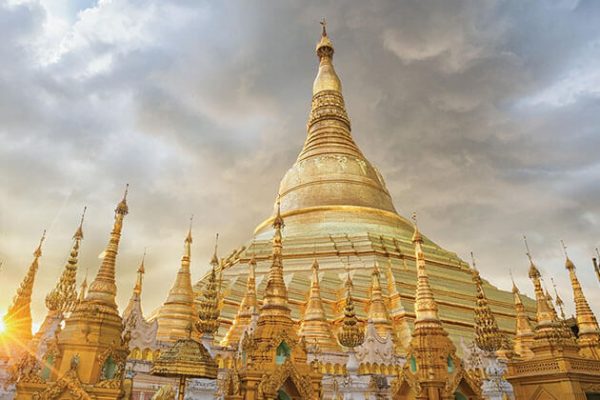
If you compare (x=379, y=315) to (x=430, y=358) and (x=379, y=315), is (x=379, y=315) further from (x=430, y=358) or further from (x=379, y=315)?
(x=430, y=358)

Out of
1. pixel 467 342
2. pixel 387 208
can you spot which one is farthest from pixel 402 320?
pixel 387 208

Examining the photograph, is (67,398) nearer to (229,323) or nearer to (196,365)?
(196,365)

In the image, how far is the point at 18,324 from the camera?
37.2ft

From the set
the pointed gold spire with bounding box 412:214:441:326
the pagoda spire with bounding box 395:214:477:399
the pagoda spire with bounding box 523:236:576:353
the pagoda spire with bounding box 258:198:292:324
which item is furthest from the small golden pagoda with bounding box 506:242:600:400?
the pagoda spire with bounding box 258:198:292:324

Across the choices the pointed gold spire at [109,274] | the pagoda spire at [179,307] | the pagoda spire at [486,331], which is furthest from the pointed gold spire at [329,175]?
the pointed gold spire at [109,274]

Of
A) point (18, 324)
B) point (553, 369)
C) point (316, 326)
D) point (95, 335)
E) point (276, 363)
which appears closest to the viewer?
point (553, 369)

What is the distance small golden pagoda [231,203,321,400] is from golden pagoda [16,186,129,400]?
6.92 feet

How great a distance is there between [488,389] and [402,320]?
17.3 feet

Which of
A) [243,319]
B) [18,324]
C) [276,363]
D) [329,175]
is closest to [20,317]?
[18,324]

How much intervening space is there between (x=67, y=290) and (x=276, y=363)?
Result: 1004 cm

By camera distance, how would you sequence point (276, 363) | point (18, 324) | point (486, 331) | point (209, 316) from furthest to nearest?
point (486, 331) < point (18, 324) < point (209, 316) < point (276, 363)

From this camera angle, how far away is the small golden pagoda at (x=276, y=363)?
7.06 meters

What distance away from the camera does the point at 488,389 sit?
11945mm

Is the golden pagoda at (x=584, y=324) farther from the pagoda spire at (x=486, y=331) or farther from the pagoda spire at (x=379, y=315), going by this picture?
the pagoda spire at (x=379, y=315)
